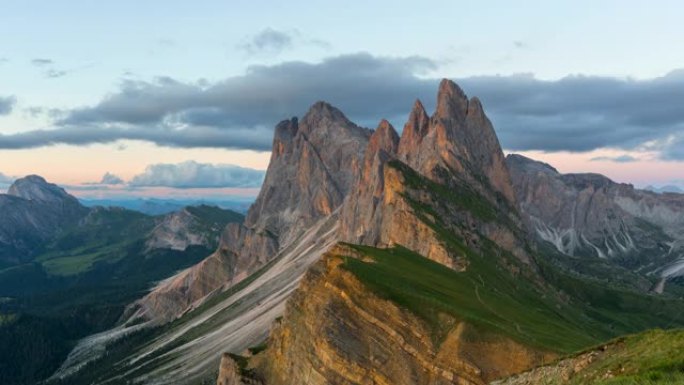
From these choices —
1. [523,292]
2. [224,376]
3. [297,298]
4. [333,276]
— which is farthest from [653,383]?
[523,292]

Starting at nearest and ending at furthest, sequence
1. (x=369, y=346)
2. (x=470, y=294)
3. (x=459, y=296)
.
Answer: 1. (x=369, y=346)
2. (x=459, y=296)
3. (x=470, y=294)

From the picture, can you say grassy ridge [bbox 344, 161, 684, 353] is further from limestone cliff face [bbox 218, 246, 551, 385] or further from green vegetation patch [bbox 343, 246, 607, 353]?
limestone cliff face [bbox 218, 246, 551, 385]

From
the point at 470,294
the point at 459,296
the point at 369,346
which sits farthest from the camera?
the point at 470,294

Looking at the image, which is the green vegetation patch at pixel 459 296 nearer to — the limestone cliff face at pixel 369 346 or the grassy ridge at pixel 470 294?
the grassy ridge at pixel 470 294

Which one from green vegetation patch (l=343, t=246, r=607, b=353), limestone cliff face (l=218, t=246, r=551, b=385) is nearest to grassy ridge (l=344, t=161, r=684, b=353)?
green vegetation patch (l=343, t=246, r=607, b=353)

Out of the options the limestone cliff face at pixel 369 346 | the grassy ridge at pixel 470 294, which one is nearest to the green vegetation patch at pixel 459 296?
the grassy ridge at pixel 470 294

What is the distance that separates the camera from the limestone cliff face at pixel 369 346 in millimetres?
87812

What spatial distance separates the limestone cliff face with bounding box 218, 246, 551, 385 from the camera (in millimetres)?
87812

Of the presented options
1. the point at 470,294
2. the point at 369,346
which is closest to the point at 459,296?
the point at 470,294

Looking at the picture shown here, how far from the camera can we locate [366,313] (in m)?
96.5

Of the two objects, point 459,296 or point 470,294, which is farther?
point 470,294

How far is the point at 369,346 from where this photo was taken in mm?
93875

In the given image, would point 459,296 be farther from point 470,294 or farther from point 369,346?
point 369,346

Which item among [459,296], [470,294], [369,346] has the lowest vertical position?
[369,346]
